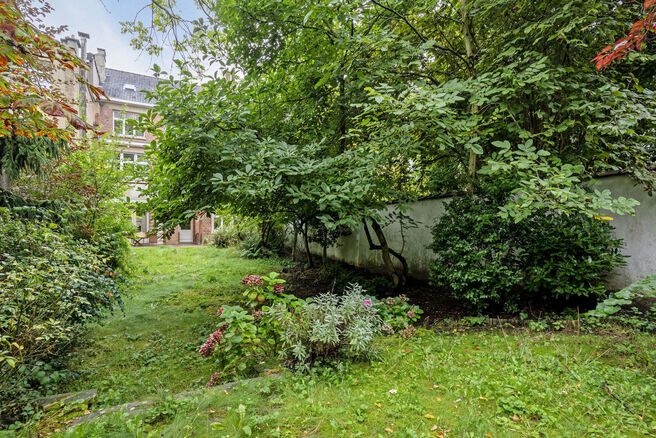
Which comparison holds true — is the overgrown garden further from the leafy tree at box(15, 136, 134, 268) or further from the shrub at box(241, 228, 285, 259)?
the shrub at box(241, 228, 285, 259)

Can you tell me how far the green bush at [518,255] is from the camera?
3445 mm

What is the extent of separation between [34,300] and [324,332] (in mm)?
2501

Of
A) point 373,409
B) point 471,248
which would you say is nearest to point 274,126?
point 471,248

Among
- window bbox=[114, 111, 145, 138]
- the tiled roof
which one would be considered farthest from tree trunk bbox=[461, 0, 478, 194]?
the tiled roof

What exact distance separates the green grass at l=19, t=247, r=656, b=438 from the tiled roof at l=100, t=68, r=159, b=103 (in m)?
19.8

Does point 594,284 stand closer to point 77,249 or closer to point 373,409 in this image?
point 373,409

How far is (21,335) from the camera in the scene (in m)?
2.44

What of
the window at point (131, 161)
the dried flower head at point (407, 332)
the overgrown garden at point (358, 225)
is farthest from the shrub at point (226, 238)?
the dried flower head at point (407, 332)

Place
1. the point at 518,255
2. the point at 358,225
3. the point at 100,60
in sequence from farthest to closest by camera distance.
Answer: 1. the point at 100,60
2. the point at 358,225
3. the point at 518,255

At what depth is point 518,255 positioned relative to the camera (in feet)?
12.5

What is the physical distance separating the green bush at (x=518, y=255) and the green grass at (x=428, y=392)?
621 mm

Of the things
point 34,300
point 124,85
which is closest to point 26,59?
point 34,300

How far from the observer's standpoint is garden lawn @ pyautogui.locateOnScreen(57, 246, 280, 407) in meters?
3.02

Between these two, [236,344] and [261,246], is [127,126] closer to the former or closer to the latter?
[261,246]
